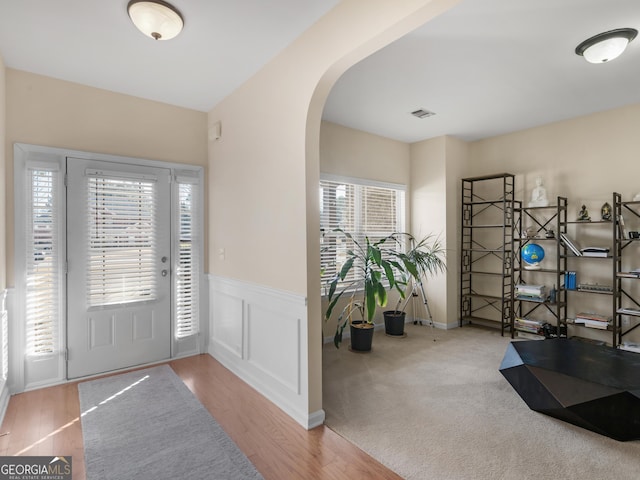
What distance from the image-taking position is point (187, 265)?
375 centimetres

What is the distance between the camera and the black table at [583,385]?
215cm

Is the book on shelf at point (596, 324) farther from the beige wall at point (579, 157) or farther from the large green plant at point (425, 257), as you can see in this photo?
the large green plant at point (425, 257)

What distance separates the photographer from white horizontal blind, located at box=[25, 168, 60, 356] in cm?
295

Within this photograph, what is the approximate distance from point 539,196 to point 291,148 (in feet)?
11.5

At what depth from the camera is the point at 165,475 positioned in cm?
191

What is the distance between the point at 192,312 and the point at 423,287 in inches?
128

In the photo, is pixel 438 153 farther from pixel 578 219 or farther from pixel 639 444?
pixel 639 444

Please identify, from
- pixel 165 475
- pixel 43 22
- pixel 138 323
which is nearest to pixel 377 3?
pixel 43 22

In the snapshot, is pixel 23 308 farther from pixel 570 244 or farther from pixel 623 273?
pixel 623 273

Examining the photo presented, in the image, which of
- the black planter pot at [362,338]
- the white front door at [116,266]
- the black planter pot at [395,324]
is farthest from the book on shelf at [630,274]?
the white front door at [116,266]

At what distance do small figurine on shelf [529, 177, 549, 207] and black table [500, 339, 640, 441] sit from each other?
209 centimetres

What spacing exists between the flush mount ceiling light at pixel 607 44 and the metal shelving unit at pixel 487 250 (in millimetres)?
2097

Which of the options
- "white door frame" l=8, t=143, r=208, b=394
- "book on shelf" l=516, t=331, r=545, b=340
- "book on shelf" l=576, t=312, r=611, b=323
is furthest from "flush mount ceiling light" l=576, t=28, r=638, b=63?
"white door frame" l=8, t=143, r=208, b=394

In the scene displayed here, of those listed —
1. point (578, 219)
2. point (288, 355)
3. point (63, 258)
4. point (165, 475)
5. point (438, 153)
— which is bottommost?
point (165, 475)
